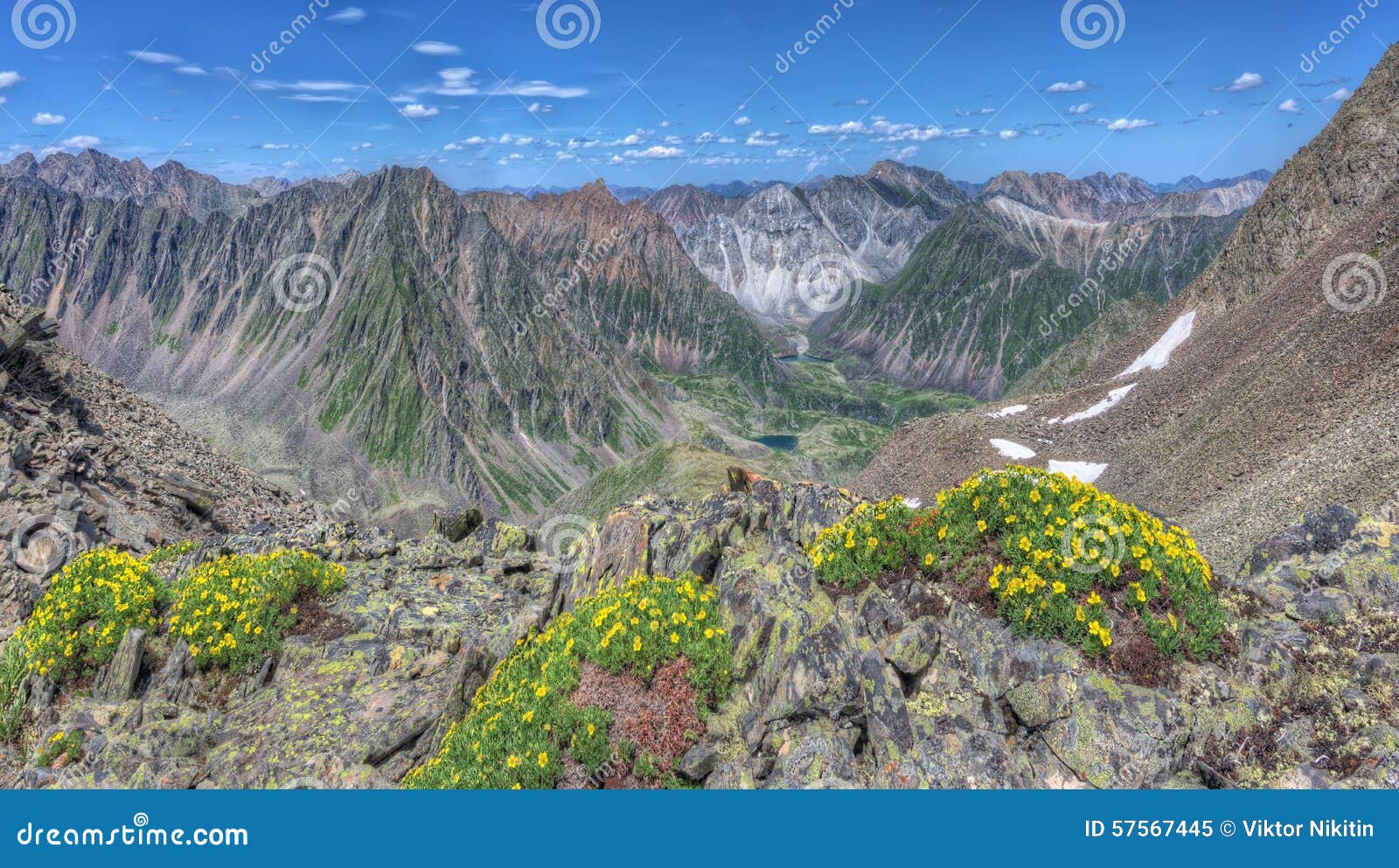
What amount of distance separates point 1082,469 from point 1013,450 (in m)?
6.58

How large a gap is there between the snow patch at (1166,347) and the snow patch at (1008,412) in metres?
11.3

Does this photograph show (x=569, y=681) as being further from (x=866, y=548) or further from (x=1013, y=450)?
(x=1013, y=450)

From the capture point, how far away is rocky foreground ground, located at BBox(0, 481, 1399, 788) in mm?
10391

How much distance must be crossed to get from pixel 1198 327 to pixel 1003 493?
9036cm

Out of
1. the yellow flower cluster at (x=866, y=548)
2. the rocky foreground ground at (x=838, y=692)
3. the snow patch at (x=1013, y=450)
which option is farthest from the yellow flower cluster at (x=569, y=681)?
the snow patch at (x=1013, y=450)

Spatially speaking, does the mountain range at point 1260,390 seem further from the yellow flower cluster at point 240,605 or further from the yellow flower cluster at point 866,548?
the yellow flower cluster at point 240,605

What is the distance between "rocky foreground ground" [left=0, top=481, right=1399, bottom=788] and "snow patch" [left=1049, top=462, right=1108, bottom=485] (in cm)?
4662

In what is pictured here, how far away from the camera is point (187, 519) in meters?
37.6

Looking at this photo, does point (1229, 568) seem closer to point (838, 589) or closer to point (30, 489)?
point (838, 589)

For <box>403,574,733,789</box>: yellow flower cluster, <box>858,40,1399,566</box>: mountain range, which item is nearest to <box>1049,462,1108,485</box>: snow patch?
<box>858,40,1399,566</box>: mountain range

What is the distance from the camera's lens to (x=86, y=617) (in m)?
19.5

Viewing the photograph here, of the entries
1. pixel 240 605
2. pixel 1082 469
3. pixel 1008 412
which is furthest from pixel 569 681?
pixel 1008 412

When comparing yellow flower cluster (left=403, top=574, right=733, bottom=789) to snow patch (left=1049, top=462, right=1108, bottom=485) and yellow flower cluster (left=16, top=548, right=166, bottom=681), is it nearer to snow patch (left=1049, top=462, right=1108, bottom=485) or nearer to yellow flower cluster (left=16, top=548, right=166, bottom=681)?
yellow flower cluster (left=16, top=548, right=166, bottom=681)

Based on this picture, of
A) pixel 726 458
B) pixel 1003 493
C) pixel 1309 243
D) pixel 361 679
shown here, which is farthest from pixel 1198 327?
pixel 361 679
